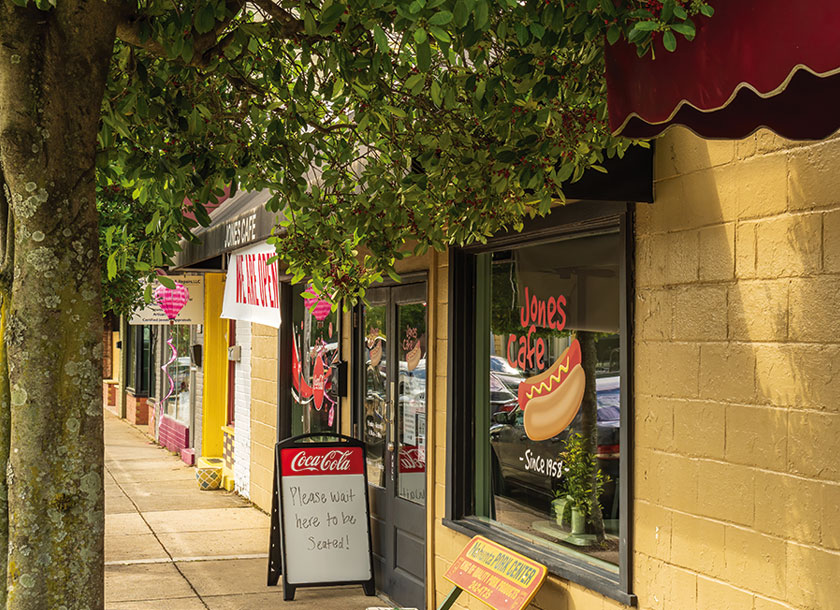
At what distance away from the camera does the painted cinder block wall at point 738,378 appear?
3703 mm

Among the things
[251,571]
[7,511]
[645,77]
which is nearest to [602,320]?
[645,77]

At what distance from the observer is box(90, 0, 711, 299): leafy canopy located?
117 inches

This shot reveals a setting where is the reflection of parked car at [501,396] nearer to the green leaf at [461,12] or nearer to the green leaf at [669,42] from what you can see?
the green leaf at [669,42]

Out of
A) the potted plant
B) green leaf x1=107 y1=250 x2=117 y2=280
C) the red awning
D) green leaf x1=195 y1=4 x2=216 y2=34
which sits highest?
green leaf x1=195 y1=4 x2=216 y2=34

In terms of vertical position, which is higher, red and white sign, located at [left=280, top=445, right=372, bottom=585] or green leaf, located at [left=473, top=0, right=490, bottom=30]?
green leaf, located at [left=473, top=0, right=490, bottom=30]

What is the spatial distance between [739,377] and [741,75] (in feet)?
5.58

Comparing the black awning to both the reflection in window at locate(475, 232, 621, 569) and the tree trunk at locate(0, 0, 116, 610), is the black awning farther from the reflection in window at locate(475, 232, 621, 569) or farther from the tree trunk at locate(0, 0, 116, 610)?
the tree trunk at locate(0, 0, 116, 610)

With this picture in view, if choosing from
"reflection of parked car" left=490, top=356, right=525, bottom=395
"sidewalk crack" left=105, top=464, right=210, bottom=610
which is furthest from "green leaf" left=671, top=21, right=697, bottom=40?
"sidewalk crack" left=105, top=464, right=210, bottom=610

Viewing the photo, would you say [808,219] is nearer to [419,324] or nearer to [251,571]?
[419,324]

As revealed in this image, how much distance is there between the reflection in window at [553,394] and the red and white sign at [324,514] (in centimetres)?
155

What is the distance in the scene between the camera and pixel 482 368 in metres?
6.29

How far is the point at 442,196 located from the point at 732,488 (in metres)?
1.67

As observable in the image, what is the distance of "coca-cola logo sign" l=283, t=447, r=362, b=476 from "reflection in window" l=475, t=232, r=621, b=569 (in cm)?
158

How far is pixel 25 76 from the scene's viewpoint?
3016 mm
